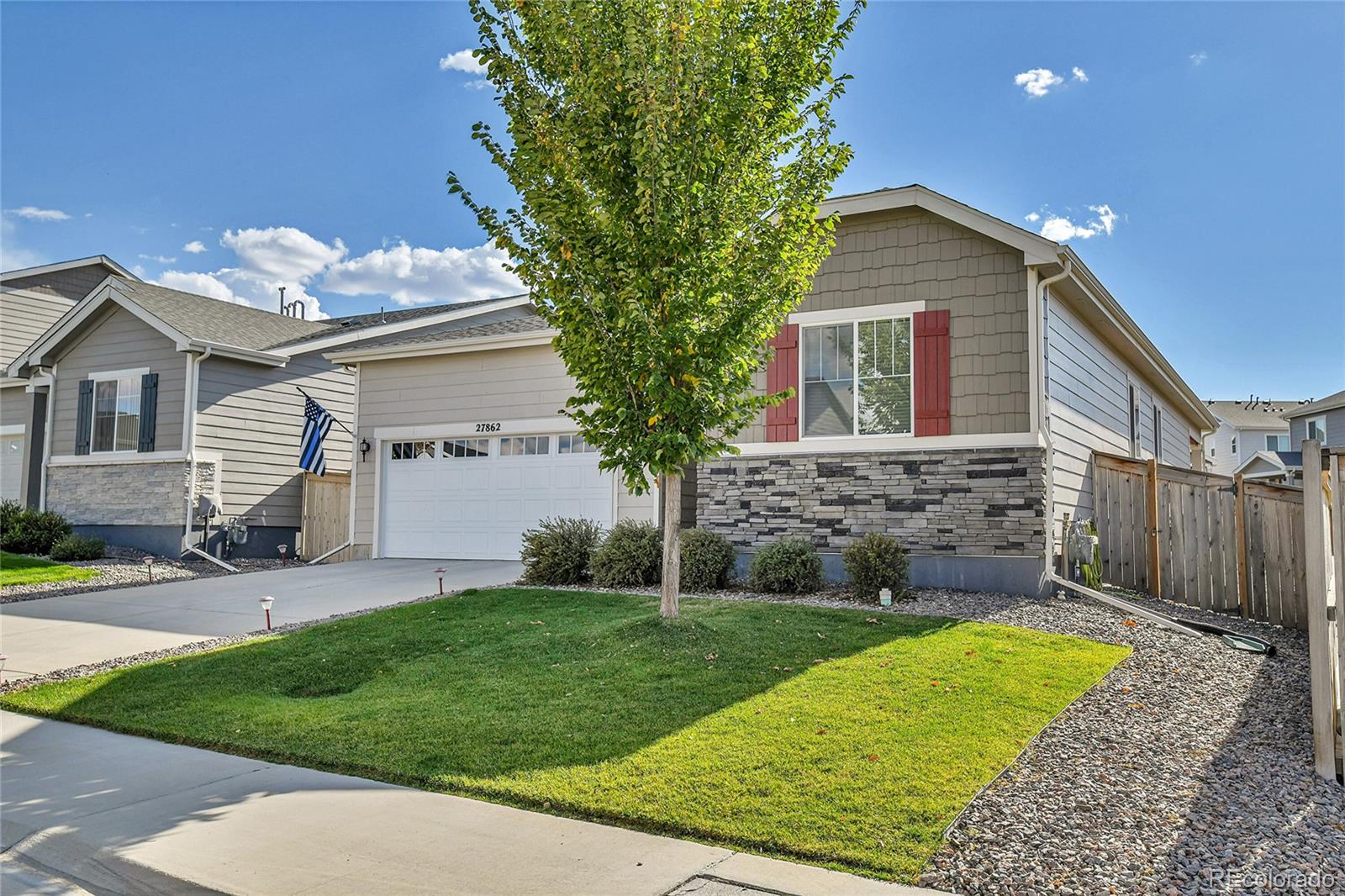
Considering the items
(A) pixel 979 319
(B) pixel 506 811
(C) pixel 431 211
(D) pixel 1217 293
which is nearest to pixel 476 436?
(C) pixel 431 211

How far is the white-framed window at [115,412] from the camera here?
1845cm

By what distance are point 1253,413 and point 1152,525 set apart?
4536cm

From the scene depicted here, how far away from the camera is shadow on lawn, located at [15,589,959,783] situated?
5.46 metres

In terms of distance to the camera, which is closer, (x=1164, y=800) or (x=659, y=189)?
(x=1164, y=800)

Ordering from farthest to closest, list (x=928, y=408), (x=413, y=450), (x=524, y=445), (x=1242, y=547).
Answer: (x=413, y=450) → (x=524, y=445) → (x=928, y=408) → (x=1242, y=547)

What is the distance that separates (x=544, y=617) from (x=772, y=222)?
4.59 metres

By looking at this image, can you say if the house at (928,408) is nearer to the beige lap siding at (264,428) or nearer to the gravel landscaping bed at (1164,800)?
the gravel landscaping bed at (1164,800)

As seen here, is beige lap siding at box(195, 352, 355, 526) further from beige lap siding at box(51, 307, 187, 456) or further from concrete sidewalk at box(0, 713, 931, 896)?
concrete sidewalk at box(0, 713, 931, 896)

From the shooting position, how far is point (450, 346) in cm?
1566

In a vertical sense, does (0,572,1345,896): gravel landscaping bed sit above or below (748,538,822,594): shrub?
below

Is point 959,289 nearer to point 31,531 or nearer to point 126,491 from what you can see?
point 126,491

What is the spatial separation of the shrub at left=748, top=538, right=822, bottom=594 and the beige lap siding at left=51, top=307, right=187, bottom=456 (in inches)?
508

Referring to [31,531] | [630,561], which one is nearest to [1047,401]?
[630,561]

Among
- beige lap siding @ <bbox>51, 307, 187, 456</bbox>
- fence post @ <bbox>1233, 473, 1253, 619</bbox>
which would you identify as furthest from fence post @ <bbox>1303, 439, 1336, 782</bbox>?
beige lap siding @ <bbox>51, 307, 187, 456</bbox>
